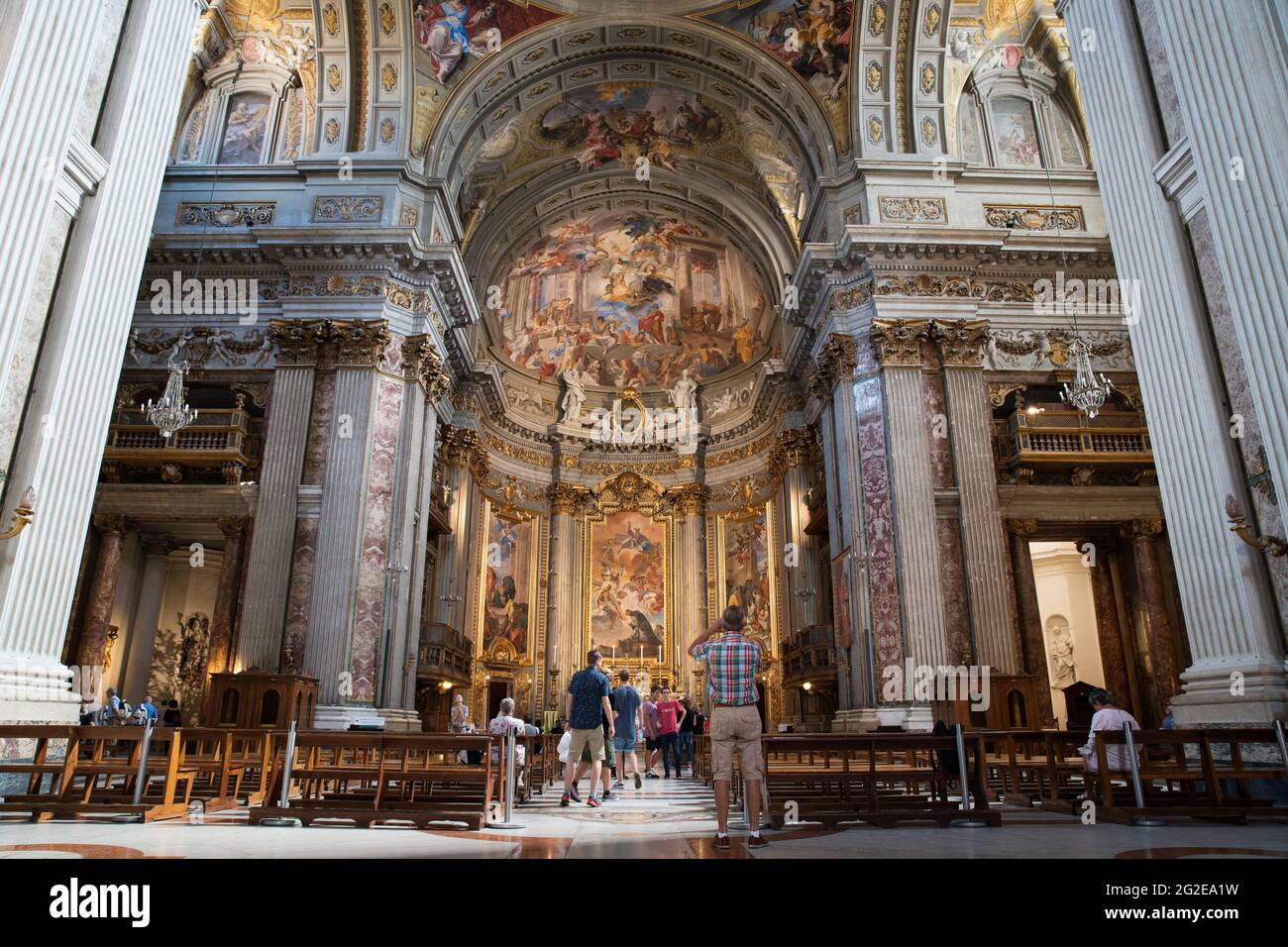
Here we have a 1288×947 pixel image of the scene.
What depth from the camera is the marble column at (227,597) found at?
14109 mm

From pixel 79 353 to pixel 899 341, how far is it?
1232 cm

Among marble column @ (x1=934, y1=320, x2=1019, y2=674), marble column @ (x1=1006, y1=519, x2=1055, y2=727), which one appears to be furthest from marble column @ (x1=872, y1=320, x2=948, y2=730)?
marble column @ (x1=1006, y1=519, x2=1055, y2=727)

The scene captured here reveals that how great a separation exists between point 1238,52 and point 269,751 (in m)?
10.0

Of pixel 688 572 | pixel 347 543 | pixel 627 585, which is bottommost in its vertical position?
pixel 347 543

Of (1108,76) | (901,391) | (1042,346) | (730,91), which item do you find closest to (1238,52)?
(1108,76)

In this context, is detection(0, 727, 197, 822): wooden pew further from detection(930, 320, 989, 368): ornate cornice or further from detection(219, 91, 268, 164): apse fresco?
detection(219, 91, 268, 164): apse fresco

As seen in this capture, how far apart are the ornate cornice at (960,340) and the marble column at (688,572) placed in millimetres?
10921

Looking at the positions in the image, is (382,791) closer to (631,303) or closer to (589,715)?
(589,715)

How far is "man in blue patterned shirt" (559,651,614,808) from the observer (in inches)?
321

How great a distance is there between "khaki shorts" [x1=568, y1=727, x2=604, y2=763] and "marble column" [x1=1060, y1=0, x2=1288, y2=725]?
16.9ft

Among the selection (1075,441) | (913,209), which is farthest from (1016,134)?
(1075,441)

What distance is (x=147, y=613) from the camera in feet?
59.9

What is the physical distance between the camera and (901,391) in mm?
14773
